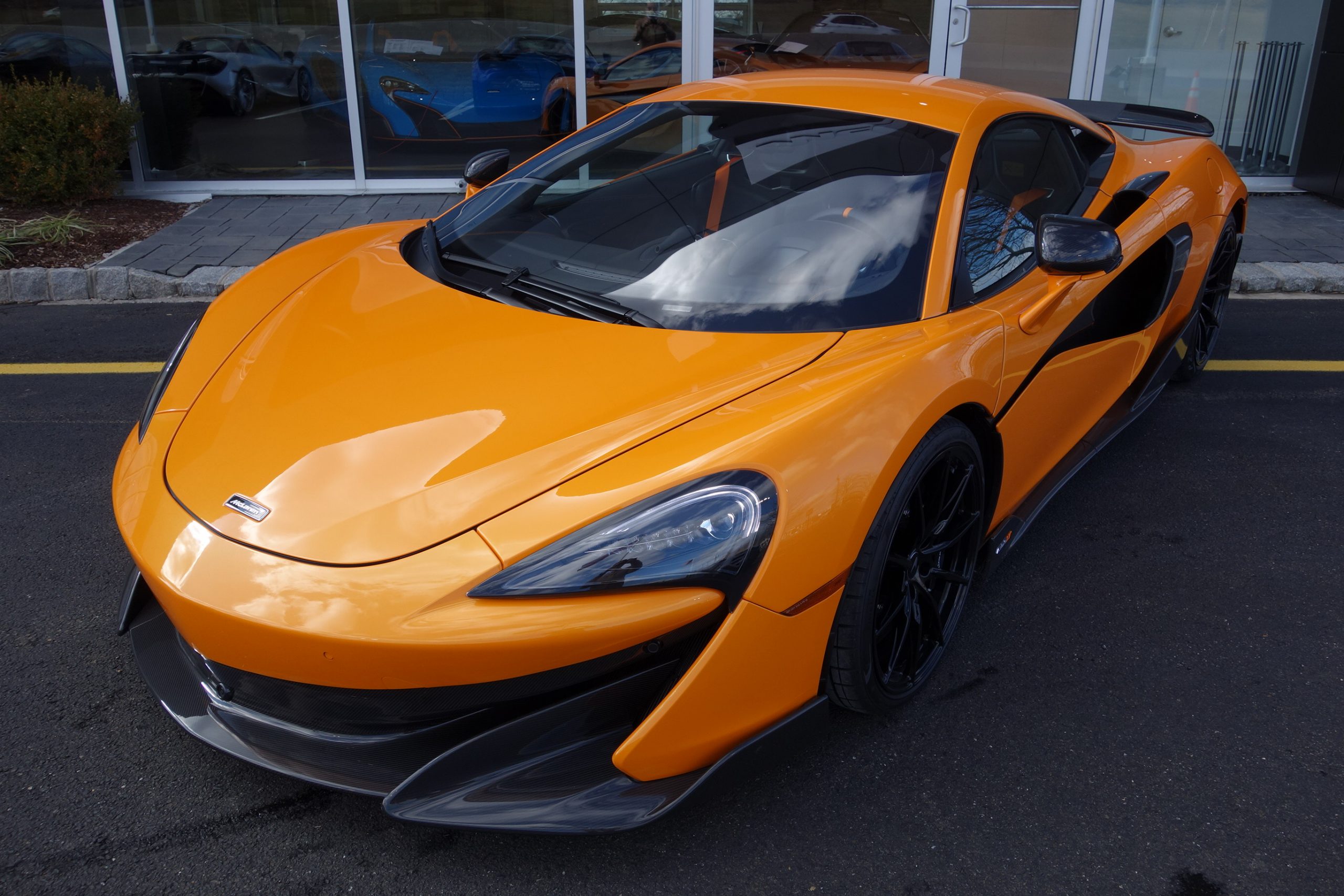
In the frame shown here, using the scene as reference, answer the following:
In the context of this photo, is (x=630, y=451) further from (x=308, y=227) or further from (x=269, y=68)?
(x=269, y=68)

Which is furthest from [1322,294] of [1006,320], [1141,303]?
[1006,320]

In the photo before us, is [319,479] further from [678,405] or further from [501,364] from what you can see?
[678,405]

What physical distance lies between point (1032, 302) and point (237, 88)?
6742 millimetres

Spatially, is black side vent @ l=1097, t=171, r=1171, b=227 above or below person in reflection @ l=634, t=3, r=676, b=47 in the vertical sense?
below

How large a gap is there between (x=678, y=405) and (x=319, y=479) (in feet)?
2.09

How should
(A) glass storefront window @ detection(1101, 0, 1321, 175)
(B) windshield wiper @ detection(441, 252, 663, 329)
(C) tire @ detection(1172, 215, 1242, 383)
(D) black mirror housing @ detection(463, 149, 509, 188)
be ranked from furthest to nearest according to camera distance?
(A) glass storefront window @ detection(1101, 0, 1321, 175)
(C) tire @ detection(1172, 215, 1242, 383)
(D) black mirror housing @ detection(463, 149, 509, 188)
(B) windshield wiper @ detection(441, 252, 663, 329)

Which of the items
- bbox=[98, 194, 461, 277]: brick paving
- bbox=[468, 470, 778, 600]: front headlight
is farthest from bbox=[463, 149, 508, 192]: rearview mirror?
bbox=[98, 194, 461, 277]: brick paving

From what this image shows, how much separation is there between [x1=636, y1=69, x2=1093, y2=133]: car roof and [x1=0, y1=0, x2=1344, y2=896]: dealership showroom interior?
0.06 feet

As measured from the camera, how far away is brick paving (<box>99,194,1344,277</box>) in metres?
5.76

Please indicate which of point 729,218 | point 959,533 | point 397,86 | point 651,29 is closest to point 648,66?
point 651,29

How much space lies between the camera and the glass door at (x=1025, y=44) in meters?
7.50

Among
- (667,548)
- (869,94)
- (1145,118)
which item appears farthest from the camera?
(1145,118)

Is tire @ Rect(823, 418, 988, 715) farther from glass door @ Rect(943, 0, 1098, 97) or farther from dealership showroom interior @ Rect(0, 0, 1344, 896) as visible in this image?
glass door @ Rect(943, 0, 1098, 97)

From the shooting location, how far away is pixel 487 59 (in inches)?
292
